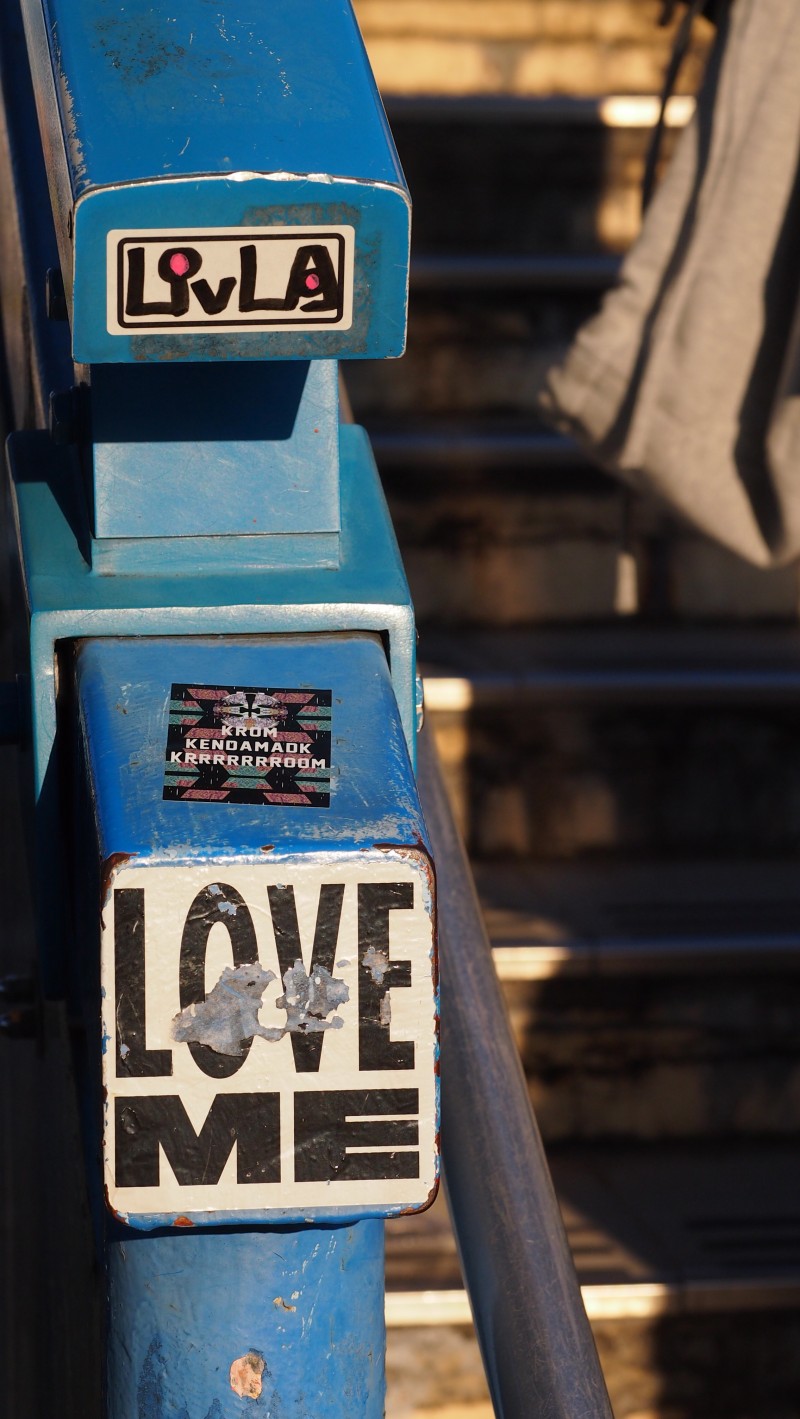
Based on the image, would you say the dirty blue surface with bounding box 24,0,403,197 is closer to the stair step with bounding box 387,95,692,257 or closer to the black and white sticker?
the black and white sticker

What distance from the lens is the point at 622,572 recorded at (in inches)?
76.7

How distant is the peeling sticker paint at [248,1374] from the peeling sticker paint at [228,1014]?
0.52 ft

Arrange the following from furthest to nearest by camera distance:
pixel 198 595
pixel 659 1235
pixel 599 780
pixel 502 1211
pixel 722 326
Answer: pixel 599 780 → pixel 722 326 → pixel 659 1235 → pixel 502 1211 → pixel 198 595

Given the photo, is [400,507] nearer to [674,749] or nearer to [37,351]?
[674,749]

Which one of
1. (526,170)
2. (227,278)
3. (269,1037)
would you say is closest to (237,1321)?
(269,1037)

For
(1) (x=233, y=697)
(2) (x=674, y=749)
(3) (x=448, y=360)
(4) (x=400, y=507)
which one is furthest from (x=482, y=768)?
(1) (x=233, y=697)

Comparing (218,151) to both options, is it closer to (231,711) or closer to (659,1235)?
(231,711)

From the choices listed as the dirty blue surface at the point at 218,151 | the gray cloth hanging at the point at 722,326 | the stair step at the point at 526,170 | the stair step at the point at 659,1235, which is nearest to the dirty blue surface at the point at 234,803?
the dirty blue surface at the point at 218,151

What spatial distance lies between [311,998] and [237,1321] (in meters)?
0.16

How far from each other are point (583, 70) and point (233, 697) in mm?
1889

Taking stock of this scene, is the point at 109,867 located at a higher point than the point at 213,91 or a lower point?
lower

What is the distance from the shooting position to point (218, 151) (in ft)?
1.99

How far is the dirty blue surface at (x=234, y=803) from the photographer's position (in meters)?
0.60

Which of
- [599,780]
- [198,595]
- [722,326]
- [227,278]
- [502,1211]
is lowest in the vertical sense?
[599,780]
